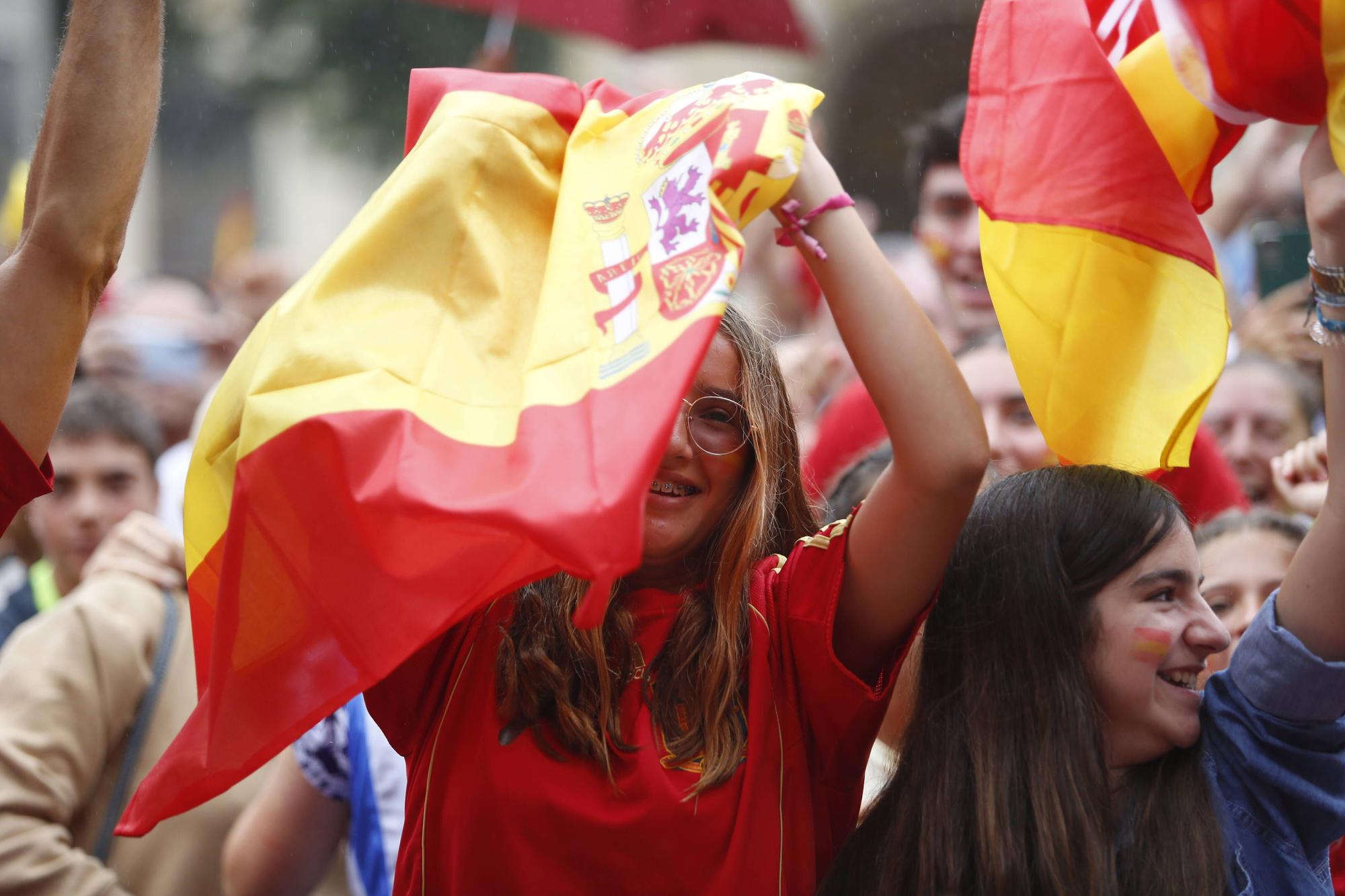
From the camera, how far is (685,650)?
1995 millimetres

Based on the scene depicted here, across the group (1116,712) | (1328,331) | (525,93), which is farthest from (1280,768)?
(525,93)

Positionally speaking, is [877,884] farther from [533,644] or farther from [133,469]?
[133,469]

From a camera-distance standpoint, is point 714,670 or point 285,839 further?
point 285,839

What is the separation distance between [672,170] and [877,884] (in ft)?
3.13

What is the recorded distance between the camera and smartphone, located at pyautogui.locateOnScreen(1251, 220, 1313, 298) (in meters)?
4.38

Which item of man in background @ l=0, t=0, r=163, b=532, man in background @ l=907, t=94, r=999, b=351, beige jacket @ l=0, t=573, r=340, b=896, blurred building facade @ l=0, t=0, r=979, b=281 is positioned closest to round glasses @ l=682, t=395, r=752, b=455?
man in background @ l=0, t=0, r=163, b=532

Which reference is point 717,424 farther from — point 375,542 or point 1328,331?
point 1328,331

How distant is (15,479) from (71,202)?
1.23ft

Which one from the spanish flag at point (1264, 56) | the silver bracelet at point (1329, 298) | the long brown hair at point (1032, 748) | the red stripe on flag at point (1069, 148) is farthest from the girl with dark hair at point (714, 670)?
the spanish flag at point (1264, 56)

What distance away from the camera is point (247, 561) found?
1771 mm

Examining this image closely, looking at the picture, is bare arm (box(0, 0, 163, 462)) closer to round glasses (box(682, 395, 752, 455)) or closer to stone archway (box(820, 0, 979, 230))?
round glasses (box(682, 395, 752, 455))

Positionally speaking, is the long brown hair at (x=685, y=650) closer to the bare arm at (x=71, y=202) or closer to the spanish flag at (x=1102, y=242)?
the spanish flag at (x=1102, y=242)

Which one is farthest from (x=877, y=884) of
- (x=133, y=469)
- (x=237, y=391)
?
(x=133, y=469)

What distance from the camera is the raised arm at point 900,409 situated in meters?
1.80
